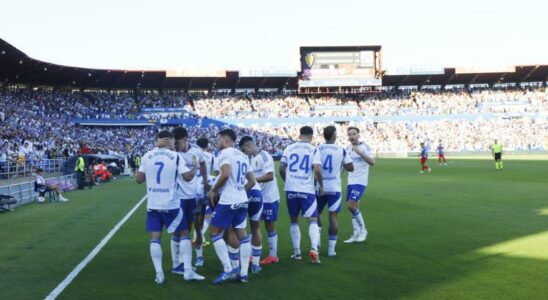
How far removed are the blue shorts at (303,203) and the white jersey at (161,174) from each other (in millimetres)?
2043

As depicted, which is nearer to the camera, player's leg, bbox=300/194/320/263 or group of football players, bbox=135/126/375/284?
group of football players, bbox=135/126/375/284

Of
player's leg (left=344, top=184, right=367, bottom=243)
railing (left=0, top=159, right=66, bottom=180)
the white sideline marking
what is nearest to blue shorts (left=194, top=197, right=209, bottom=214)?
the white sideline marking

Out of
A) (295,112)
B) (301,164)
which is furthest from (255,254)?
(295,112)

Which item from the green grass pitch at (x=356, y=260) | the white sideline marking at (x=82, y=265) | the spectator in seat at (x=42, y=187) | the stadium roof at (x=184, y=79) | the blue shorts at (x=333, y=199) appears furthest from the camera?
the stadium roof at (x=184, y=79)

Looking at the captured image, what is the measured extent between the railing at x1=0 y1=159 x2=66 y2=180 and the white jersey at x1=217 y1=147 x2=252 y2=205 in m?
23.2

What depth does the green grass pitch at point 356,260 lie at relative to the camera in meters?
7.17

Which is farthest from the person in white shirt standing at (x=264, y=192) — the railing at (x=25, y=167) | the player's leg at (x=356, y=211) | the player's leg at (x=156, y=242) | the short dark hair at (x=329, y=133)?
the railing at (x=25, y=167)

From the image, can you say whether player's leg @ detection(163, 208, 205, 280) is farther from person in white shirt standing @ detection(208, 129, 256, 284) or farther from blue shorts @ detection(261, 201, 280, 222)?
blue shorts @ detection(261, 201, 280, 222)

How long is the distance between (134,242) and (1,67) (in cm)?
4876

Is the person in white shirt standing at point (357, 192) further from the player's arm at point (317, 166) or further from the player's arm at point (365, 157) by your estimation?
the player's arm at point (317, 166)

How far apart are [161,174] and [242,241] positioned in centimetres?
151

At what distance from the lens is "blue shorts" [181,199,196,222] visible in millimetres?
8820

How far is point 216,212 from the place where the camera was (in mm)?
7707

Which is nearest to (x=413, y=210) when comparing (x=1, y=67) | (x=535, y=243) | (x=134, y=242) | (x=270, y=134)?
(x=535, y=243)
